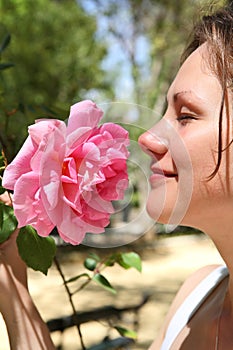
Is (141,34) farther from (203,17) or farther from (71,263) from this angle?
(203,17)

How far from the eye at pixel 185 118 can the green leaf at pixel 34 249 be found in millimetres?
259

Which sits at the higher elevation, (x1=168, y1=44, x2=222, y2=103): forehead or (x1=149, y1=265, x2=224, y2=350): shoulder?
(x1=168, y1=44, x2=222, y2=103): forehead

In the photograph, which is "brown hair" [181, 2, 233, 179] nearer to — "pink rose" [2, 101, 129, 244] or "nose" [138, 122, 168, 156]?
"nose" [138, 122, 168, 156]

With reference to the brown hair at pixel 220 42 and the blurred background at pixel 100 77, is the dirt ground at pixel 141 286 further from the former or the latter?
the brown hair at pixel 220 42

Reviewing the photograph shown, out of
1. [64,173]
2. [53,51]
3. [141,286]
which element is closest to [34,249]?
[64,173]

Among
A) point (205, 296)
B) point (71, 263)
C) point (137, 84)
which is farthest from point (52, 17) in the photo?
point (205, 296)

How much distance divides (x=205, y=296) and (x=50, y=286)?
3884mm

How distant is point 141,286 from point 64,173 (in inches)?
189

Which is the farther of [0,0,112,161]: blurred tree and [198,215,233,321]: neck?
[0,0,112,161]: blurred tree

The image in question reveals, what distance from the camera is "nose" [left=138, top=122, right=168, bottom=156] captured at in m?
0.87

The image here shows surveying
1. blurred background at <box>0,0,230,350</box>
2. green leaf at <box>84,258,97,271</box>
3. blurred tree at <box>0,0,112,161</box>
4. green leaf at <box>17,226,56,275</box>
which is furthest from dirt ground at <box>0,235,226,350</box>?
blurred tree at <box>0,0,112,161</box>

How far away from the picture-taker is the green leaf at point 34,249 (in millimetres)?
849

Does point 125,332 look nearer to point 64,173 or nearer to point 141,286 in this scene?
point 64,173

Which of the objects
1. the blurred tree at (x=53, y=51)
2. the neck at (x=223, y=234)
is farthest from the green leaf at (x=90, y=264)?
the blurred tree at (x=53, y=51)
